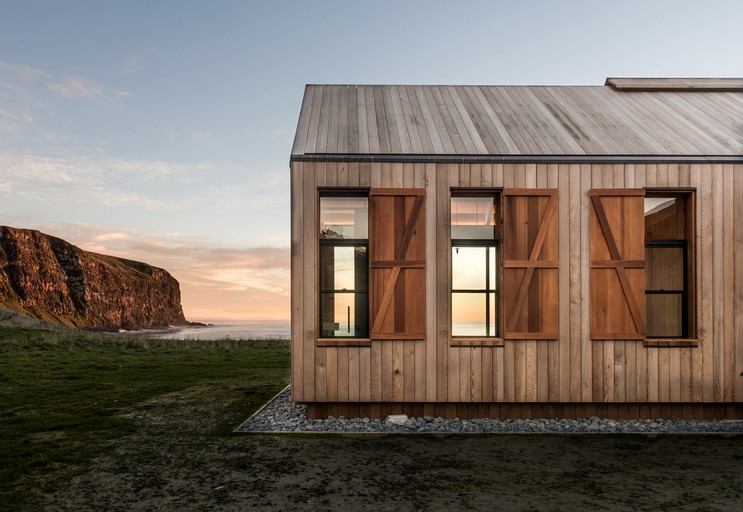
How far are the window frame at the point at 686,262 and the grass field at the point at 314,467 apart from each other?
1.36 m

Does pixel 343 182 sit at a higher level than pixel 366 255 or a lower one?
higher

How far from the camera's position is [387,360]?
262 inches

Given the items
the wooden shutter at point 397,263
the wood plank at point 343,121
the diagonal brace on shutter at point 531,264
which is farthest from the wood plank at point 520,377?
the wood plank at point 343,121

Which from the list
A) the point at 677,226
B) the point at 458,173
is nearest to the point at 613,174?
the point at 677,226

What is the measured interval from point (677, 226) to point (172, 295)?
111620 mm

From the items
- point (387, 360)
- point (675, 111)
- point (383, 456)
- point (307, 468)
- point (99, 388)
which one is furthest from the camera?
point (99, 388)

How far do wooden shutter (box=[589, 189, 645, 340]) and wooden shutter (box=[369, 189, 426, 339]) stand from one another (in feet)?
8.02

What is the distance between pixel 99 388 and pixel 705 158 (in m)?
11.3

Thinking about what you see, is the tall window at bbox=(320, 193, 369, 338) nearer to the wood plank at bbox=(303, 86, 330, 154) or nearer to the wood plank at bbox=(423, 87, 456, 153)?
the wood plank at bbox=(303, 86, 330, 154)

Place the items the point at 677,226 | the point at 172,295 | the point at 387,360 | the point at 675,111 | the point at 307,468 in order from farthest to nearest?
1. the point at 172,295
2. the point at 675,111
3. the point at 677,226
4. the point at 387,360
5. the point at 307,468

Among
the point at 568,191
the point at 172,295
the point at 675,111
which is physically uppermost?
the point at 675,111

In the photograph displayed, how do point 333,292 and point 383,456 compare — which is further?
point 333,292

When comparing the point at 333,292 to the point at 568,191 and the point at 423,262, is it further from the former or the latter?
the point at 568,191

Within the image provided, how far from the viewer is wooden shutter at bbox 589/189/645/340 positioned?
671 centimetres
